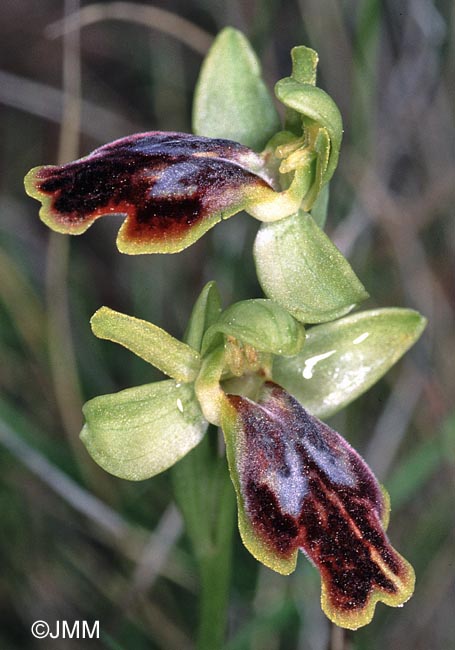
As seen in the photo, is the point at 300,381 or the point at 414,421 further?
the point at 414,421

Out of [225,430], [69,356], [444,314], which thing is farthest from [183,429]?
[444,314]

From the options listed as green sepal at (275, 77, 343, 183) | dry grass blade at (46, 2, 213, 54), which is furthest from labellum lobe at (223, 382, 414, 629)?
dry grass blade at (46, 2, 213, 54)

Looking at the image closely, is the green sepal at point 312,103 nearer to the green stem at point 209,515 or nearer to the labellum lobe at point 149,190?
the labellum lobe at point 149,190

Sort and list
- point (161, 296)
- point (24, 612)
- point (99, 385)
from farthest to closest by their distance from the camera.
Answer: point (161, 296) → point (99, 385) → point (24, 612)

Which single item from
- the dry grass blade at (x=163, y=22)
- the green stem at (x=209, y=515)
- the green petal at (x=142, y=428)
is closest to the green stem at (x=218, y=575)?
the green stem at (x=209, y=515)

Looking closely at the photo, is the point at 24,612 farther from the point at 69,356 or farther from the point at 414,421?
the point at 414,421

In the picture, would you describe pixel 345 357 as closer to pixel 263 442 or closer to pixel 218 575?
pixel 263 442

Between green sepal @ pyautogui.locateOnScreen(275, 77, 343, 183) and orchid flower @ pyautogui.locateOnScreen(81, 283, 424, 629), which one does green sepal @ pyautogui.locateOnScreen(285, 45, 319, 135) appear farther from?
orchid flower @ pyautogui.locateOnScreen(81, 283, 424, 629)
